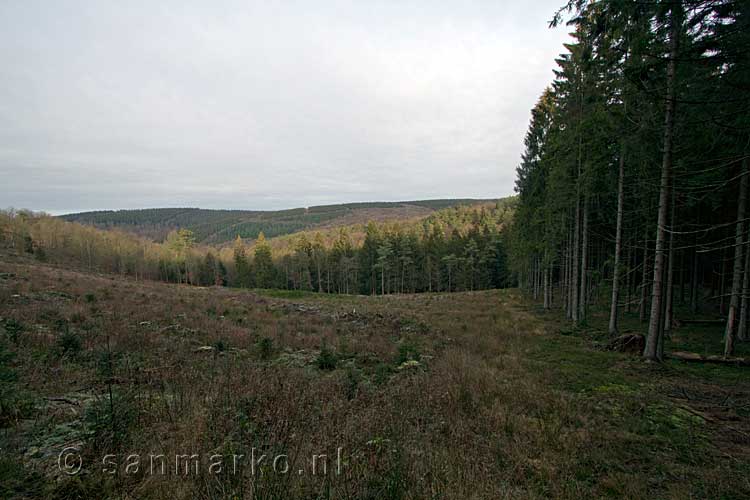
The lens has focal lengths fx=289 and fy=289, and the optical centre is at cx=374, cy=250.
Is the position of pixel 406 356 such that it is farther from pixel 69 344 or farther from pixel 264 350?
pixel 69 344

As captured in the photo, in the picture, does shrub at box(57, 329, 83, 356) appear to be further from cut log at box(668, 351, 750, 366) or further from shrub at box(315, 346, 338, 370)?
cut log at box(668, 351, 750, 366)

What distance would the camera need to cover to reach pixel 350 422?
4184 mm

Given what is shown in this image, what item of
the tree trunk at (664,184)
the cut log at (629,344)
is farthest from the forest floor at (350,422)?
the cut log at (629,344)

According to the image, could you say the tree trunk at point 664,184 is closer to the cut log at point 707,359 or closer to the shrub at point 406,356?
the cut log at point 707,359

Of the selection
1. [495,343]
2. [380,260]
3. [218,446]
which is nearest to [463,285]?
[380,260]

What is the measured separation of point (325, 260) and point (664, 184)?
5374cm

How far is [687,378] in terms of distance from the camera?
793cm

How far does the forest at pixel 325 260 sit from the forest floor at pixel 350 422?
4532cm

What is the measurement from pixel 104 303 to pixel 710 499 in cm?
1836

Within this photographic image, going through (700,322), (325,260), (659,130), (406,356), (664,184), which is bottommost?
(325,260)

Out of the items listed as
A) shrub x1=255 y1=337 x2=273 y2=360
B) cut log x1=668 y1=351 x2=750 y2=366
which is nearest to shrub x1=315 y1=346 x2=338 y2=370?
shrub x1=255 y1=337 x2=273 y2=360

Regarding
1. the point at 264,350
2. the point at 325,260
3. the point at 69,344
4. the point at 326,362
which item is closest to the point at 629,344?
the point at 326,362

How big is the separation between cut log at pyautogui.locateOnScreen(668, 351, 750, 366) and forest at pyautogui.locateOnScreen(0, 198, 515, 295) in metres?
42.4

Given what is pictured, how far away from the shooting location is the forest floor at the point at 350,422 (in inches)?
117
